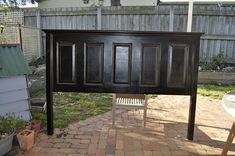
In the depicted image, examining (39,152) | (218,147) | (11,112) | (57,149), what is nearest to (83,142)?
(57,149)

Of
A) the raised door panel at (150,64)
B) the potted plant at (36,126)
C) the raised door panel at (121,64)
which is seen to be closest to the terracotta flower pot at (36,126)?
the potted plant at (36,126)

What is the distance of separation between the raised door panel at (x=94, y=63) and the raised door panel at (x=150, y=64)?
48 cm

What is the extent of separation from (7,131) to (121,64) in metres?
1.45

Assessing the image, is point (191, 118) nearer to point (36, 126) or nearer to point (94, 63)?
point (94, 63)

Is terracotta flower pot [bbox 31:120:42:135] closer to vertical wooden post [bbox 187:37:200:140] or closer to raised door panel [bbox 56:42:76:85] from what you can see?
raised door panel [bbox 56:42:76:85]

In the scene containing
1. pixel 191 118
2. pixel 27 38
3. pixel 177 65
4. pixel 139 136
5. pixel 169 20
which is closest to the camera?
pixel 177 65

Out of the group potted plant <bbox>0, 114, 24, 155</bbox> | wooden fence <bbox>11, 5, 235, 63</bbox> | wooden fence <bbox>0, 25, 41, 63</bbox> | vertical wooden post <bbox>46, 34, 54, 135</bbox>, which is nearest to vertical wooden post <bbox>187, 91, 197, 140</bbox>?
vertical wooden post <bbox>46, 34, 54, 135</bbox>

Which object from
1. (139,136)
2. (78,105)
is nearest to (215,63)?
(78,105)

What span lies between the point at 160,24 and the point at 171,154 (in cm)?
543

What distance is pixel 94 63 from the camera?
295cm

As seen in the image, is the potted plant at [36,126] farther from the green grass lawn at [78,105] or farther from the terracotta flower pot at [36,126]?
the green grass lawn at [78,105]

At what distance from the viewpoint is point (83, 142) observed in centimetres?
302

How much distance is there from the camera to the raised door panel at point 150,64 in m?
2.89

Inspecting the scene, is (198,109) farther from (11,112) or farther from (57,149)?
(11,112)
